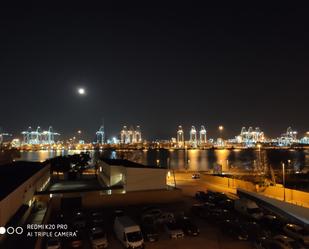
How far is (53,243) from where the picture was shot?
13.7 ft

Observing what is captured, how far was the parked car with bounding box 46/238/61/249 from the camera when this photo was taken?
4.12m

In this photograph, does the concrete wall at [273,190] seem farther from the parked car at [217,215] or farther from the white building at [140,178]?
the white building at [140,178]

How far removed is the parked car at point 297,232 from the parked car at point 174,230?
1623 mm

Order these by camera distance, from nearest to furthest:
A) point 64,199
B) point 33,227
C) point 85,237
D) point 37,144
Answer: point 33,227 → point 85,237 → point 64,199 → point 37,144

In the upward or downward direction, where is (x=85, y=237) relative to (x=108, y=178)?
downward

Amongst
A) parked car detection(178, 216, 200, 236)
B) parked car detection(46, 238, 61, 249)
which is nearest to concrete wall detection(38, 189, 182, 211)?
parked car detection(178, 216, 200, 236)

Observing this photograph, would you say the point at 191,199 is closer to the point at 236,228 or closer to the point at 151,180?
the point at 151,180

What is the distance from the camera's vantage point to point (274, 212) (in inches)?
226

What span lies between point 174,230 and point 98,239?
46.2 inches

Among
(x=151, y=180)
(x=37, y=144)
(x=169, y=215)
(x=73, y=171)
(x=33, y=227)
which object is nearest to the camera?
(x=33, y=227)

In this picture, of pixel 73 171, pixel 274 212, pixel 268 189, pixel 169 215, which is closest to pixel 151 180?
pixel 169 215

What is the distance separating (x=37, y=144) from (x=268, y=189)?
7190 cm

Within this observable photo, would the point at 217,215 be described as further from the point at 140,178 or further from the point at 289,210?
the point at 140,178

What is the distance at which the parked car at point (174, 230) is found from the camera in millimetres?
4734
